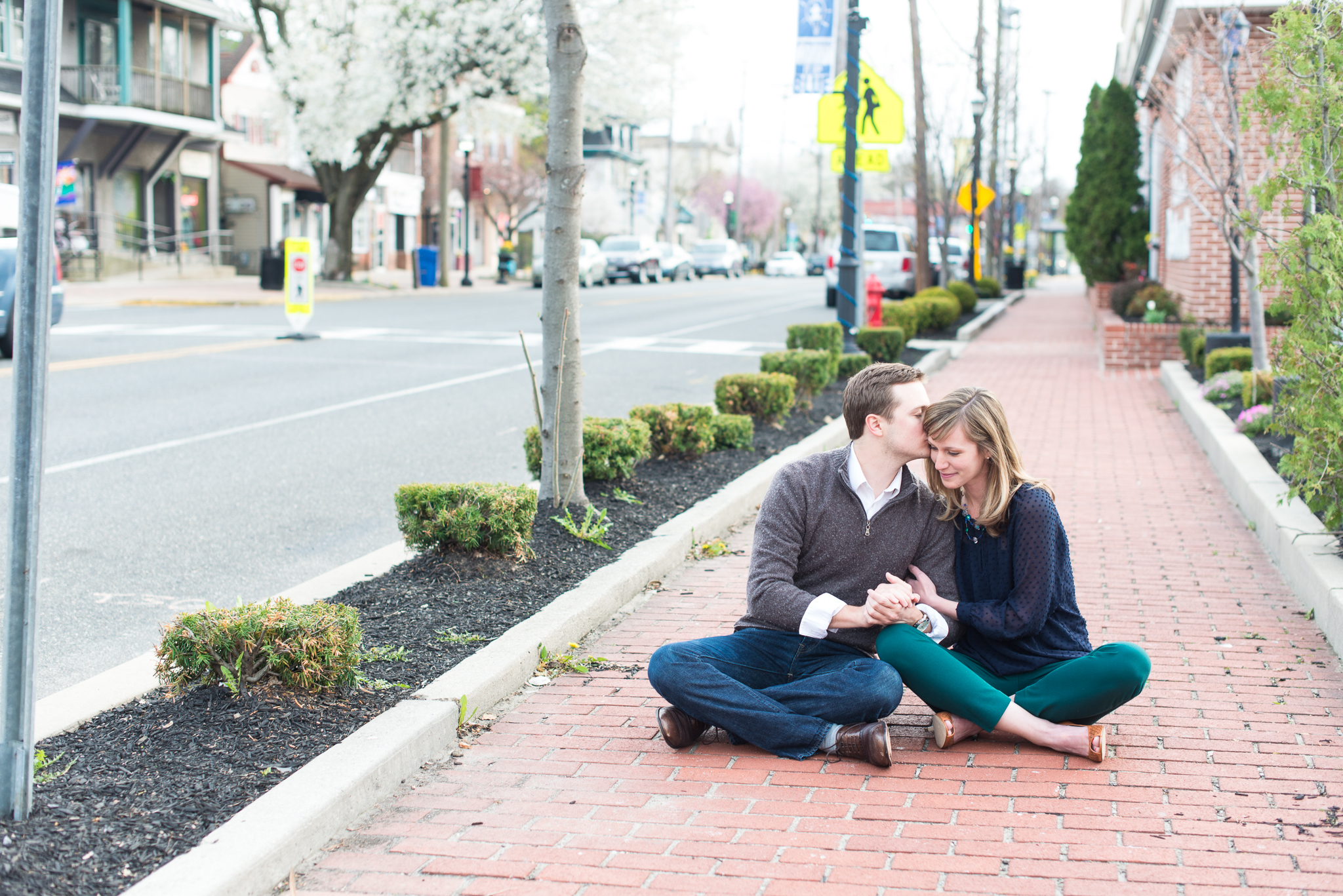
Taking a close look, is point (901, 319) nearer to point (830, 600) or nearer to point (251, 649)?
point (830, 600)

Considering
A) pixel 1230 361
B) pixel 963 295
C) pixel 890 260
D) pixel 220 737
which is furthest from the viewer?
pixel 890 260

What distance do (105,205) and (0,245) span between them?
22.2m

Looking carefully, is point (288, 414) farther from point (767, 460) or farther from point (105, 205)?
point (105, 205)

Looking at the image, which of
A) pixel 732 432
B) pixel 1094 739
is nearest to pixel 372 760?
pixel 1094 739

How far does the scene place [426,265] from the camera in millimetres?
35906

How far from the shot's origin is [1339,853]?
3148 mm

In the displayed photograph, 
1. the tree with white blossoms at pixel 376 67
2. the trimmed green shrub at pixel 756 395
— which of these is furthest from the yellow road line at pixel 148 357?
the tree with white blossoms at pixel 376 67

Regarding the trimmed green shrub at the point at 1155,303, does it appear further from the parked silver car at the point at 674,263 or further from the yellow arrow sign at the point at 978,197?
the parked silver car at the point at 674,263

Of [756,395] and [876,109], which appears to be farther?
[876,109]

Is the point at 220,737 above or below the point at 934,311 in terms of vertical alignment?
below

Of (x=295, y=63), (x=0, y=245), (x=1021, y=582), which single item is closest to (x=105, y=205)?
(x=295, y=63)

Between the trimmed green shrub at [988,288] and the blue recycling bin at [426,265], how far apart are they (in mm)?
14527

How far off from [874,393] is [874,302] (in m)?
14.1

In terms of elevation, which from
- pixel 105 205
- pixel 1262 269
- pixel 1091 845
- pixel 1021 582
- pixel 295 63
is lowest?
pixel 1091 845
